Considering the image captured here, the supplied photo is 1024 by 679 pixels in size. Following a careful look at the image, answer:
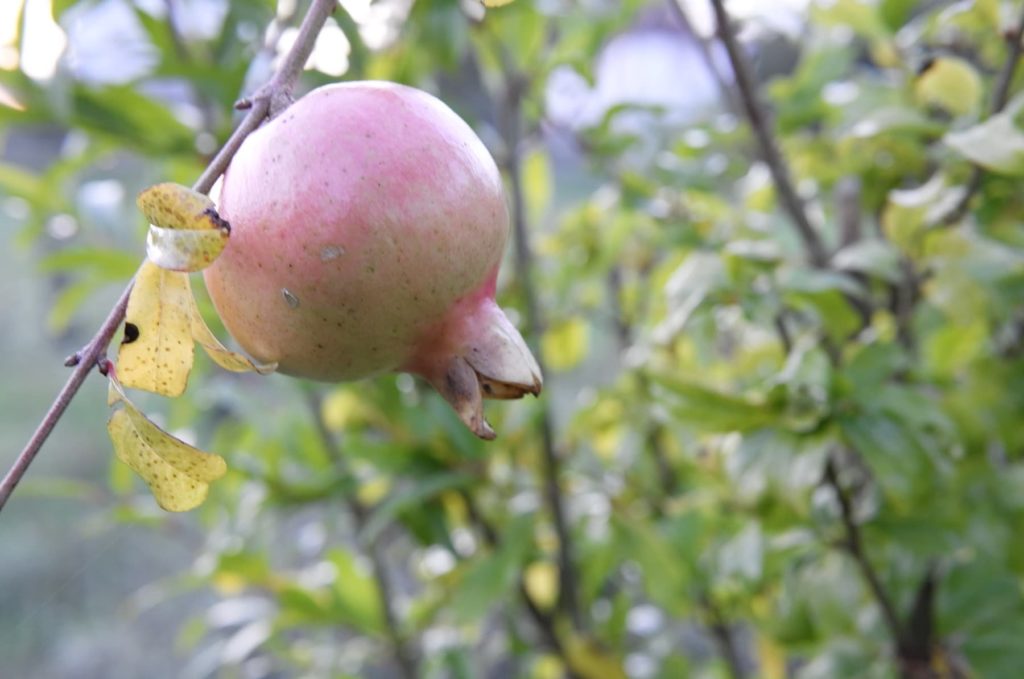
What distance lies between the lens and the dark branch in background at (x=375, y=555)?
101 cm

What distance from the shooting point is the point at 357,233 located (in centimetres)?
32

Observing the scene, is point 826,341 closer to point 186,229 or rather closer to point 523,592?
point 523,592

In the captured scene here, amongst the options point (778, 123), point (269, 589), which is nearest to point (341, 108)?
point (778, 123)

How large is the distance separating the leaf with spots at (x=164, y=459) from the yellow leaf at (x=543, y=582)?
777mm

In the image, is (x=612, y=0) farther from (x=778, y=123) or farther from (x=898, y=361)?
(x=898, y=361)

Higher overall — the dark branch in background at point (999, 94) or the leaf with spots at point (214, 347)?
the leaf with spots at point (214, 347)

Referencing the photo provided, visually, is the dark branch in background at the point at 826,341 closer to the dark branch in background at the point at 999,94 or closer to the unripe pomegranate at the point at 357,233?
the dark branch in background at the point at 999,94

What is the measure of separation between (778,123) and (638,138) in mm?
125

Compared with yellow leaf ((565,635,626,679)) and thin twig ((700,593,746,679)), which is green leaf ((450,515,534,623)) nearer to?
yellow leaf ((565,635,626,679))

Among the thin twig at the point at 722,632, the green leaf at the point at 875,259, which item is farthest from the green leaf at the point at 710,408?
the thin twig at the point at 722,632

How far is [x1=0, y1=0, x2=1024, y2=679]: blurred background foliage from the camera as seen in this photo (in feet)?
2.12

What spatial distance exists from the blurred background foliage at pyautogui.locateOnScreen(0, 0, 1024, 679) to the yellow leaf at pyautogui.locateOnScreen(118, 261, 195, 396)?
1.04 feet

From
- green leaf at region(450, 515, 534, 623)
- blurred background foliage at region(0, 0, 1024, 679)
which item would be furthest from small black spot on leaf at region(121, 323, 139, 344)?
green leaf at region(450, 515, 534, 623)

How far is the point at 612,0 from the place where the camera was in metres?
1.21
